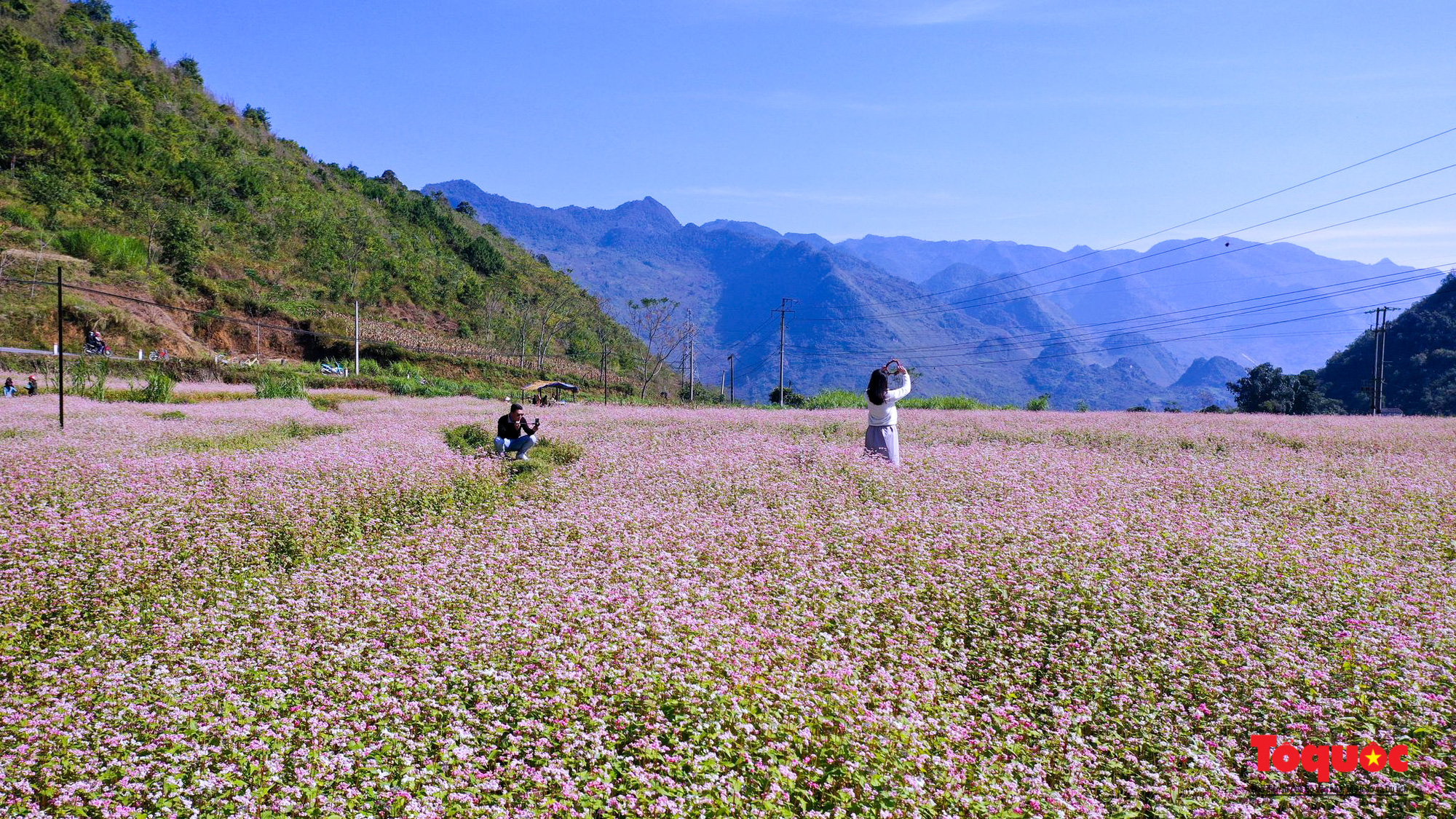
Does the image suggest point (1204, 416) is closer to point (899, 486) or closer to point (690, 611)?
point (899, 486)

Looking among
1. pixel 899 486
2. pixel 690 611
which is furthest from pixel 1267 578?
pixel 690 611

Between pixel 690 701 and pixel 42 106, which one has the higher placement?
pixel 42 106

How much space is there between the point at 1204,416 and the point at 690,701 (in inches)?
1283

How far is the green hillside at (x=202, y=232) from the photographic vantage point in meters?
50.5

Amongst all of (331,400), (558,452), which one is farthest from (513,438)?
(331,400)

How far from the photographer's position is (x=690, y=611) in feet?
23.1

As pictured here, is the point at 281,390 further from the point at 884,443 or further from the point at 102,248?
the point at 102,248

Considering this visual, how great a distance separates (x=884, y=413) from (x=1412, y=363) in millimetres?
100472

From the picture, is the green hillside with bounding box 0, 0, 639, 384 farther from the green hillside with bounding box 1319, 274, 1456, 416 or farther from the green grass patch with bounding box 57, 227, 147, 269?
the green hillside with bounding box 1319, 274, 1456, 416

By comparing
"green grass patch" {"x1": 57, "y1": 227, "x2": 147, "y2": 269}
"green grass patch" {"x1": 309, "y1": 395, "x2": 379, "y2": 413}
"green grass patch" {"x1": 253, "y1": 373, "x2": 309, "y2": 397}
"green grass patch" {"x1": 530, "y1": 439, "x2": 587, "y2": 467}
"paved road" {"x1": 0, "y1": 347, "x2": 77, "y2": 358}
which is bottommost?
"green grass patch" {"x1": 530, "y1": 439, "x2": 587, "y2": 467}

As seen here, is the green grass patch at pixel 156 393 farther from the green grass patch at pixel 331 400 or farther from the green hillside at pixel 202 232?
the green hillside at pixel 202 232

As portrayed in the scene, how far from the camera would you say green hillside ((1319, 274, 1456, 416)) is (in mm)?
77812

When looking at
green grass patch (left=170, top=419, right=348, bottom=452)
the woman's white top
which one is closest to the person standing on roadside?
the woman's white top

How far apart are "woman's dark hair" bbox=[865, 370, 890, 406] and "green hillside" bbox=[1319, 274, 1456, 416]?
266ft
